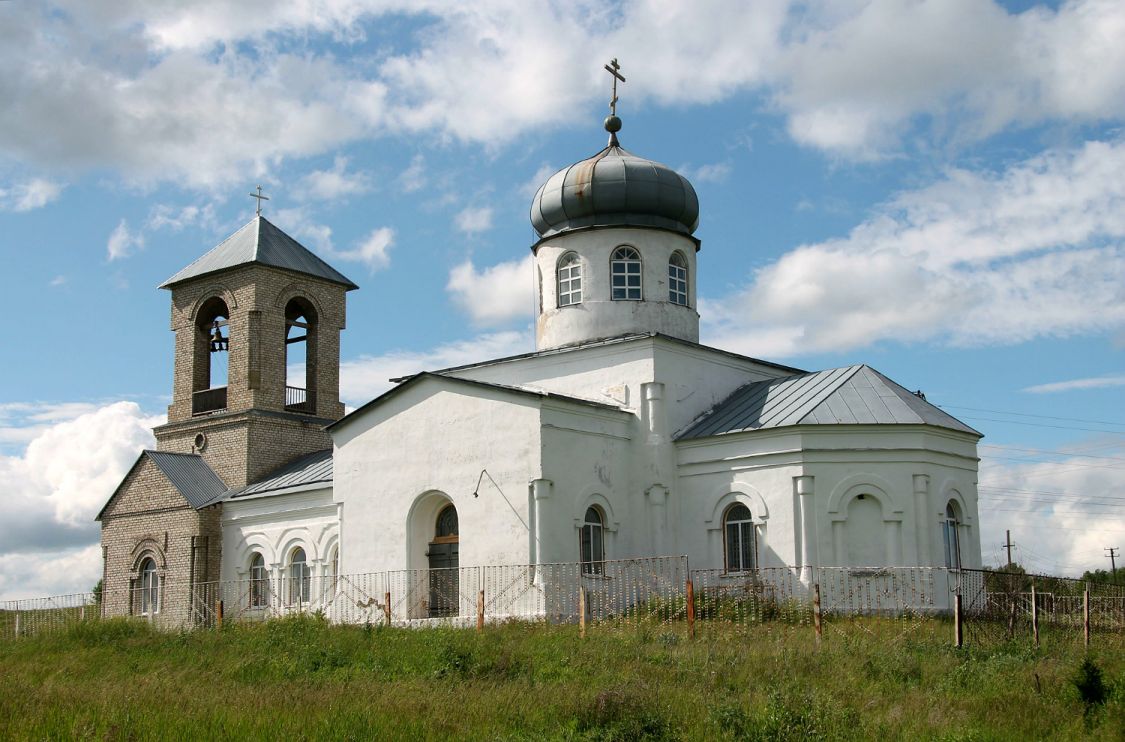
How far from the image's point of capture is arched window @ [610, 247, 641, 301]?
22062 millimetres

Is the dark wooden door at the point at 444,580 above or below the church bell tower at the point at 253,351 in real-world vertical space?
below

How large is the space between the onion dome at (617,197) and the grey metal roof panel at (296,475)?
669 centimetres

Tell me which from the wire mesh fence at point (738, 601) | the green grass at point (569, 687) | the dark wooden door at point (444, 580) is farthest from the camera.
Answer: the dark wooden door at point (444, 580)

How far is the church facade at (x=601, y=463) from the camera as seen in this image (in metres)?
18.7

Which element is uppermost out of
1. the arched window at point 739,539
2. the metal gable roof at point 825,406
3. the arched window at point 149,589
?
the metal gable roof at point 825,406

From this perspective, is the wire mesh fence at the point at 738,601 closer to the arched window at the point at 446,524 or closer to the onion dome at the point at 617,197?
the arched window at the point at 446,524

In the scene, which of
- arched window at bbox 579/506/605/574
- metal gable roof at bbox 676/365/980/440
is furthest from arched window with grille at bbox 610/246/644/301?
arched window at bbox 579/506/605/574

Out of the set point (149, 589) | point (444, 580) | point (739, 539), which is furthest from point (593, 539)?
point (149, 589)

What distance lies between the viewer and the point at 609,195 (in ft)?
72.6

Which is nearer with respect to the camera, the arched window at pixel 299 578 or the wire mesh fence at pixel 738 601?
the wire mesh fence at pixel 738 601

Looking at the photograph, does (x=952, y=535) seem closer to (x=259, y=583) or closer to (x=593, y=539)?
(x=593, y=539)

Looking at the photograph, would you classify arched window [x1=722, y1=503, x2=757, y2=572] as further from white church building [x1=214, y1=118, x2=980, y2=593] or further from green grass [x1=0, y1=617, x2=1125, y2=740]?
green grass [x1=0, y1=617, x2=1125, y2=740]

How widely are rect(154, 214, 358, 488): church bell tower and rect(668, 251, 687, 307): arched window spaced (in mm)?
8883

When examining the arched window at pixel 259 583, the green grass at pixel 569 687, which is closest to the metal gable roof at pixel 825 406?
the green grass at pixel 569 687
